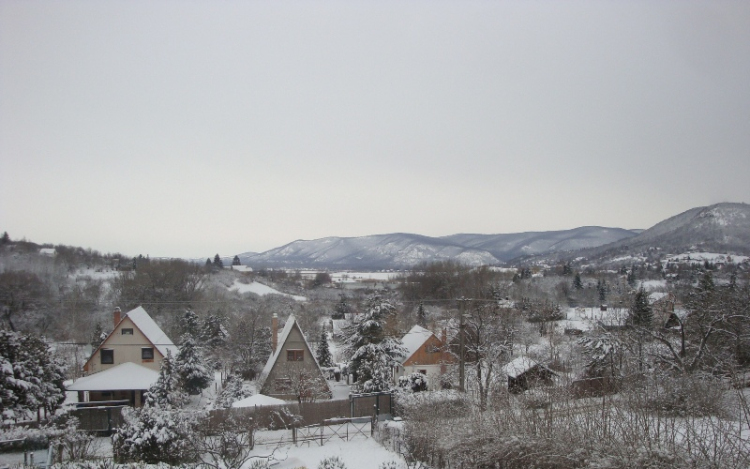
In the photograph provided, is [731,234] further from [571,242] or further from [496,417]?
[571,242]

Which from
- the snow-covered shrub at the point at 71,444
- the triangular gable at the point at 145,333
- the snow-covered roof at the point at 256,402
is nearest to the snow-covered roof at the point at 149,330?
the triangular gable at the point at 145,333

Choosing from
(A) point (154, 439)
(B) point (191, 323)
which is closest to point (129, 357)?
(B) point (191, 323)

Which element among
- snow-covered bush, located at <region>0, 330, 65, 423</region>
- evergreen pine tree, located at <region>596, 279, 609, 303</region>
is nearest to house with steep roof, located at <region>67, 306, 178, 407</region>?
snow-covered bush, located at <region>0, 330, 65, 423</region>

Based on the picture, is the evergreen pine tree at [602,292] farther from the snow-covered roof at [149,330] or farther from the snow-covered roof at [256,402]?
the snow-covered roof at [149,330]

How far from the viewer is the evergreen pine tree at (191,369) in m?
25.2

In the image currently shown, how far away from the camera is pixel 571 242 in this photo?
194500 mm

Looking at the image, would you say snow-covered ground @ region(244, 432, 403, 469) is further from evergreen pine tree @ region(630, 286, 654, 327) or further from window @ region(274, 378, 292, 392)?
evergreen pine tree @ region(630, 286, 654, 327)

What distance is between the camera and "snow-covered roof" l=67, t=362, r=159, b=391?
2095cm

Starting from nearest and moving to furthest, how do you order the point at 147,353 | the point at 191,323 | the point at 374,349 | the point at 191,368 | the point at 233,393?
1. the point at 233,393
2. the point at 374,349
3. the point at 147,353
4. the point at 191,368
5. the point at 191,323

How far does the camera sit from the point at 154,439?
11.1 m

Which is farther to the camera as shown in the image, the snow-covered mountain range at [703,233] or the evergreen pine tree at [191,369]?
the snow-covered mountain range at [703,233]

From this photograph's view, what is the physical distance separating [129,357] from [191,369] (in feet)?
10.8

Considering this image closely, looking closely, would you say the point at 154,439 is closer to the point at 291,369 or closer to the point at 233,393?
the point at 233,393

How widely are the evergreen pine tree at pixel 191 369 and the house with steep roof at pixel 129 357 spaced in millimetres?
1031
